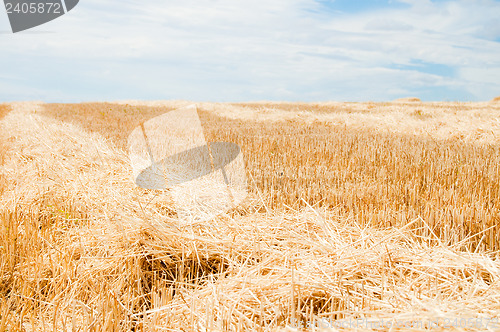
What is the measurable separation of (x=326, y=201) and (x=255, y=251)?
1574mm

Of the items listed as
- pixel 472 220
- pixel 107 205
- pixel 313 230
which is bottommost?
pixel 472 220

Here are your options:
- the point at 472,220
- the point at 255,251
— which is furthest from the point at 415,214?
the point at 255,251

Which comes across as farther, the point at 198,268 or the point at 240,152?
the point at 240,152

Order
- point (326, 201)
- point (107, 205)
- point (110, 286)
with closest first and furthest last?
point (110, 286), point (107, 205), point (326, 201)

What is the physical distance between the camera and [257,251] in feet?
9.66

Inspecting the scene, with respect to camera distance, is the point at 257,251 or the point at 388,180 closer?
the point at 257,251

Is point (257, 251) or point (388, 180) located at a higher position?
point (257, 251)

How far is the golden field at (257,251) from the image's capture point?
2254 millimetres

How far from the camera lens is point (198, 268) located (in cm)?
286

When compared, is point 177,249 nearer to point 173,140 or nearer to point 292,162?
point 292,162

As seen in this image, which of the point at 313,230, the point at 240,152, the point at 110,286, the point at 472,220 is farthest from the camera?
the point at 240,152

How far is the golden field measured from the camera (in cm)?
225

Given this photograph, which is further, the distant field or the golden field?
the distant field

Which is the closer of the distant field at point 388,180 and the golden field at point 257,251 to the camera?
the golden field at point 257,251
